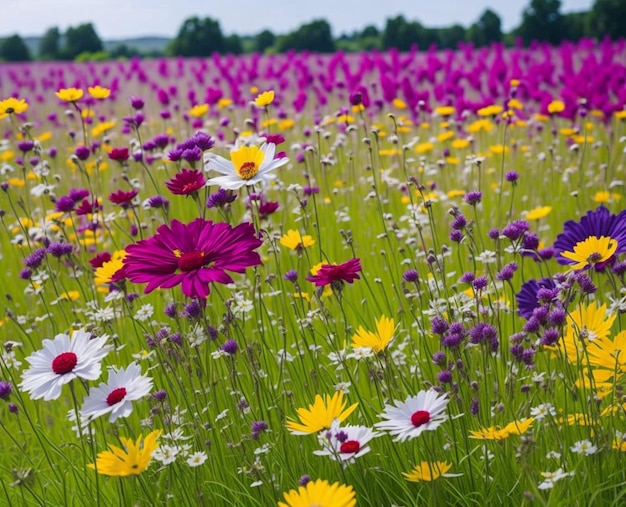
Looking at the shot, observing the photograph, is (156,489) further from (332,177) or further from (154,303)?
(332,177)

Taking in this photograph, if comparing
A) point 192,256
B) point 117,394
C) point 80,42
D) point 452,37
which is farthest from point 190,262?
point 80,42

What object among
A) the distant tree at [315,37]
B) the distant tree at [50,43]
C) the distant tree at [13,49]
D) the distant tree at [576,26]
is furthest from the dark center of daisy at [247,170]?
the distant tree at [50,43]

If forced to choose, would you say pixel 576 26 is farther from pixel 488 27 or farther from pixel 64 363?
pixel 64 363

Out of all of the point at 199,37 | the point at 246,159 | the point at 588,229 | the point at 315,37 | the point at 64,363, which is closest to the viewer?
the point at 64,363

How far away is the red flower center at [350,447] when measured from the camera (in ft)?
4.14

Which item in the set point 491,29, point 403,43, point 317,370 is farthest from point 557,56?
point 491,29

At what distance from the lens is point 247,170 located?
1572 millimetres

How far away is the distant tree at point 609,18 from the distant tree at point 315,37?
11236 mm

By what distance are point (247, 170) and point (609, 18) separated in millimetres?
29159

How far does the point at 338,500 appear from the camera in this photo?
1.11m

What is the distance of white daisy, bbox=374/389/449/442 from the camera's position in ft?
4.04

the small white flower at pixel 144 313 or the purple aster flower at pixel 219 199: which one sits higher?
the purple aster flower at pixel 219 199

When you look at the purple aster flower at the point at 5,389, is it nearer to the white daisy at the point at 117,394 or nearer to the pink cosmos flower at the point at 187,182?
the white daisy at the point at 117,394

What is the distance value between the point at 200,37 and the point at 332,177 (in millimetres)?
28335
